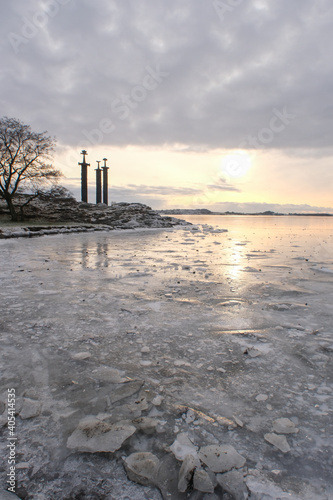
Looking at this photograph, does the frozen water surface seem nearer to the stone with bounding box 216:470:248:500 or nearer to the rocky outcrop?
the stone with bounding box 216:470:248:500

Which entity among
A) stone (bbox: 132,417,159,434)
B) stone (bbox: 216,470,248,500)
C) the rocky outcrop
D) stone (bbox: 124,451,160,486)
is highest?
the rocky outcrop

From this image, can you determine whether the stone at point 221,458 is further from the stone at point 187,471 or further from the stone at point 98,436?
the stone at point 98,436

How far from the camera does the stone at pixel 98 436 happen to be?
1.30m

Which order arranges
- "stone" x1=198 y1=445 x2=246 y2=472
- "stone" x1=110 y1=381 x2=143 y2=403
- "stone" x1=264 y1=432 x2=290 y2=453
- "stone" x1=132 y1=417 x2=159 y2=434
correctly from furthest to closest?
"stone" x1=110 y1=381 x2=143 y2=403 → "stone" x1=132 y1=417 x2=159 y2=434 → "stone" x1=264 y1=432 x2=290 y2=453 → "stone" x1=198 y1=445 x2=246 y2=472

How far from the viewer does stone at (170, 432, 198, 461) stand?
1.26 m

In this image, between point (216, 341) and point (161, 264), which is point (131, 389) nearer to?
point (216, 341)

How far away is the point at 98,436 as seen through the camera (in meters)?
1.36

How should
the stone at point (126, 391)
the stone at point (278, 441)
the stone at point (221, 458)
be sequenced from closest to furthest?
the stone at point (221, 458), the stone at point (278, 441), the stone at point (126, 391)

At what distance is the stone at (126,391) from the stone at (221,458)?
22.4 inches

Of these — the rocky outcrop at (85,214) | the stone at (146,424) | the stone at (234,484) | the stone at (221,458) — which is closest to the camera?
the stone at (234,484)

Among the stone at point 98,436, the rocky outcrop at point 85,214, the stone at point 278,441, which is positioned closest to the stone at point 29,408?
the stone at point 98,436

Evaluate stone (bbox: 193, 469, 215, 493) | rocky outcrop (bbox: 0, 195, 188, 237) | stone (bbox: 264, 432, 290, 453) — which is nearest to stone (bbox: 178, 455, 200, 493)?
stone (bbox: 193, 469, 215, 493)

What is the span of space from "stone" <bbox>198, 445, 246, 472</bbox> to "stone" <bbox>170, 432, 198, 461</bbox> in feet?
0.12

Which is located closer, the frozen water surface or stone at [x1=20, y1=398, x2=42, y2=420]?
the frozen water surface
